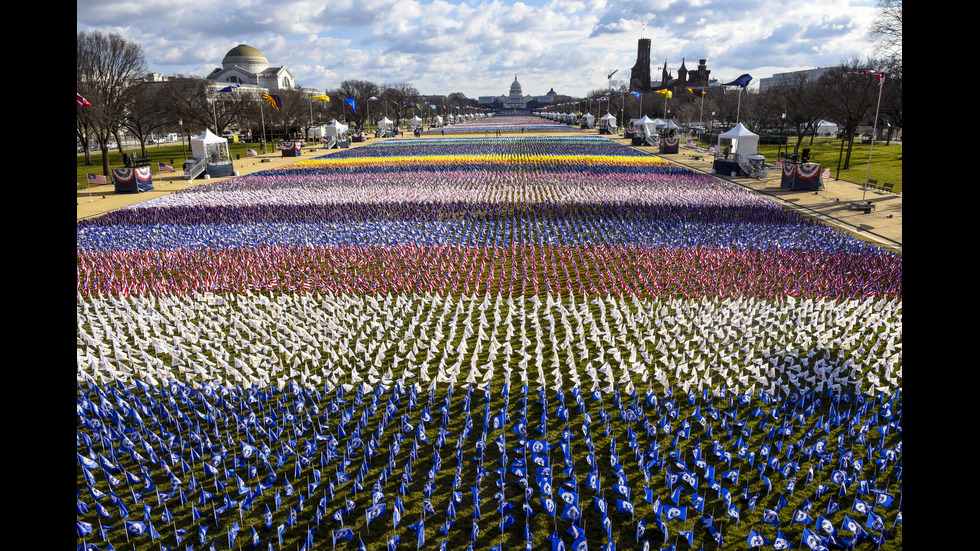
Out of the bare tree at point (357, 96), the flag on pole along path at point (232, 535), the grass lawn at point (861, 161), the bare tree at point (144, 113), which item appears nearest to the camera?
the flag on pole along path at point (232, 535)

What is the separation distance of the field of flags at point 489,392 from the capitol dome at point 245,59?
462ft

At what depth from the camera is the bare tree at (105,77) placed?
41594 mm

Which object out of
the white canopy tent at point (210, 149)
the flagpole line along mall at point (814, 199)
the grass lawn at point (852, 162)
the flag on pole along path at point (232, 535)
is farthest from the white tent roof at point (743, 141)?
the flag on pole along path at point (232, 535)

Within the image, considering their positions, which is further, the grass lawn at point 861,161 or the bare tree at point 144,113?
the bare tree at point 144,113

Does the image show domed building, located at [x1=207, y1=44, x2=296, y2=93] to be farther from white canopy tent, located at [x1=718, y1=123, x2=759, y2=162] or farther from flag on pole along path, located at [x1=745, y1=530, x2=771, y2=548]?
flag on pole along path, located at [x1=745, y1=530, x2=771, y2=548]

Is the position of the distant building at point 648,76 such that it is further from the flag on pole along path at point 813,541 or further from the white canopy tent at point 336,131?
the flag on pole along path at point 813,541

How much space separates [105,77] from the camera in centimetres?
4594

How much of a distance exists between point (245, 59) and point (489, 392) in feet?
516

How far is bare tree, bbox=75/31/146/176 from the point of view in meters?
41.6

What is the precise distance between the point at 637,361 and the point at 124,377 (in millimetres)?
9836

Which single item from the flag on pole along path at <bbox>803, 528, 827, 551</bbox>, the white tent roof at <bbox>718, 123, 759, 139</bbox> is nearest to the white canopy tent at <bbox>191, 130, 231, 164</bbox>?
the white tent roof at <bbox>718, 123, 759, 139</bbox>

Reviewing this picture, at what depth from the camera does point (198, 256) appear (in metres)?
19.4

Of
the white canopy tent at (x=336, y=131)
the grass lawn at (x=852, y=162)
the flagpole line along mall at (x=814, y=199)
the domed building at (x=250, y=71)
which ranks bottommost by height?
the flagpole line along mall at (x=814, y=199)
